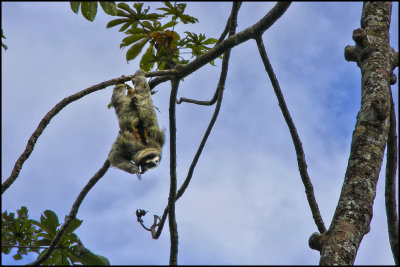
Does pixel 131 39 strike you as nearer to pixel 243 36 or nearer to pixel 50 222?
pixel 243 36

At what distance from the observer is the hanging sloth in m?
5.84

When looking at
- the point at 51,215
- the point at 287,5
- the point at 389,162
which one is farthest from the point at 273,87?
the point at 51,215

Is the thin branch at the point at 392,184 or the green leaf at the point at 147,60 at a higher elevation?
the green leaf at the point at 147,60

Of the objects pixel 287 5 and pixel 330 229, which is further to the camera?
pixel 287 5

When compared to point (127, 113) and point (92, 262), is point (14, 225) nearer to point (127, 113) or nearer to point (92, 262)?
point (92, 262)

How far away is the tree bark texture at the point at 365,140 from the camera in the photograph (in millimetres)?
3406

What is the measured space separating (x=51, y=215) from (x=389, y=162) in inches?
145

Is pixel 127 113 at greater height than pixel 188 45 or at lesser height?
lesser

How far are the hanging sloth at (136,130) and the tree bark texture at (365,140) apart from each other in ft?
8.39

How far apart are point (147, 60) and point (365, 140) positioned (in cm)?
351

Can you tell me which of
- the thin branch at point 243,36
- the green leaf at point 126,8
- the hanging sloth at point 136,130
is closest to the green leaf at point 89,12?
the thin branch at point 243,36

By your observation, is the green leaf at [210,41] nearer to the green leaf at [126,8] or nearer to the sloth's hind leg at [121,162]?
the green leaf at [126,8]

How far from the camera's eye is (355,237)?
3404 mm

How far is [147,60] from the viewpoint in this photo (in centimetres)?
655
